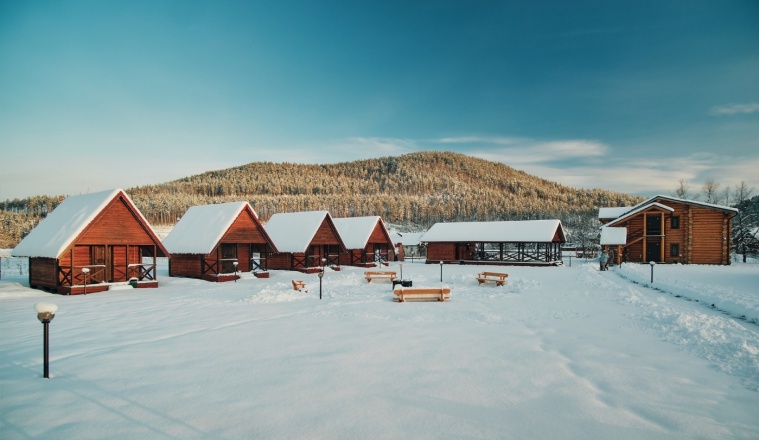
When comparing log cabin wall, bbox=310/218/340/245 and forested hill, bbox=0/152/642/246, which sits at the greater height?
forested hill, bbox=0/152/642/246

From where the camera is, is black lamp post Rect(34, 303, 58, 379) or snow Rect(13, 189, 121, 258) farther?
snow Rect(13, 189, 121, 258)

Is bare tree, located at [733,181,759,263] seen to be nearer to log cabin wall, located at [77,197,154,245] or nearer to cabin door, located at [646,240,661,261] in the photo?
cabin door, located at [646,240,661,261]

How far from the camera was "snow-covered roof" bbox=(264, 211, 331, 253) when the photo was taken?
2985 cm

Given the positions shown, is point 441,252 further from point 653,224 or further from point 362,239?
point 653,224

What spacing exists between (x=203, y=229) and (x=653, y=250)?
1527 inches

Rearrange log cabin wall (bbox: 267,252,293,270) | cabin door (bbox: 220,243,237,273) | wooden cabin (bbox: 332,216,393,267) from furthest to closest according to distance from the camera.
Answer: wooden cabin (bbox: 332,216,393,267) < log cabin wall (bbox: 267,252,293,270) < cabin door (bbox: 220,243,237,273)

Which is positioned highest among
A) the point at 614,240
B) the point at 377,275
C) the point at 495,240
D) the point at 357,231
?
the point at 357,231

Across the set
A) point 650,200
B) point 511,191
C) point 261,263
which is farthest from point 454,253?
point 511,191

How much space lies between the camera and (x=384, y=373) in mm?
7105

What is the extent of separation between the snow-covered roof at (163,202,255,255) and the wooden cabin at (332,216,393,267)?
448 inches

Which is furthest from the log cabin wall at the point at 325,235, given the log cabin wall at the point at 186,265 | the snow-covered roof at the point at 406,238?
the snow-covered roof at the point at 406,238

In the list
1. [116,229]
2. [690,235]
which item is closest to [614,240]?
[690,235]

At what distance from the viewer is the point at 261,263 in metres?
27.5

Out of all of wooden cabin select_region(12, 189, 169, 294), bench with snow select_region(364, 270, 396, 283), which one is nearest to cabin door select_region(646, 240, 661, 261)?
bench with snow select_region(364, 270, 396, 283)
